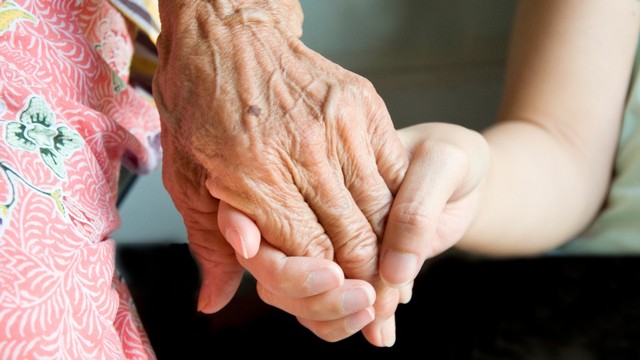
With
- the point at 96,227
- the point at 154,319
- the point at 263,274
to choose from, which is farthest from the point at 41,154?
the point at 154,319

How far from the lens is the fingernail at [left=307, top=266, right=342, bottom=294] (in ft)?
1.90

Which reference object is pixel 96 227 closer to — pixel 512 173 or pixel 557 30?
pixel 512 173

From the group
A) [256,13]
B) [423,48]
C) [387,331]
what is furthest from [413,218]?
[423,48]

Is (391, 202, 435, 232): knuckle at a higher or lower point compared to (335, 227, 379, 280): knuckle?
higher

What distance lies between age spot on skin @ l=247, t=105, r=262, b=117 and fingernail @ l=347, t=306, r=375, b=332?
0.73 feet

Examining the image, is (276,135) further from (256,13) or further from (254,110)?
(256,13)

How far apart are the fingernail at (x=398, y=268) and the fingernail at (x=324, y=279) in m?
0.06

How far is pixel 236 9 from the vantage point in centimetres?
65

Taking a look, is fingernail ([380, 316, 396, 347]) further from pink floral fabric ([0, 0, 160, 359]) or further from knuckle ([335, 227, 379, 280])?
pink floral fabric ([0, 0, 160, 359])

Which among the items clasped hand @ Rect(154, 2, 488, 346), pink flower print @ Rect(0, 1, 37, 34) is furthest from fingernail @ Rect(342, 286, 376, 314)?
pink flower print @ Rect(0, 1, 37, 34)

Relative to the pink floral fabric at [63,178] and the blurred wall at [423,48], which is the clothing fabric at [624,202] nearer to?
the blurred wall at [423,48]

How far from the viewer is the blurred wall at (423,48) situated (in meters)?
1.11

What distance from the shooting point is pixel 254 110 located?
0.60 meters

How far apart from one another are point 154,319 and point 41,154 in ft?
1.21
